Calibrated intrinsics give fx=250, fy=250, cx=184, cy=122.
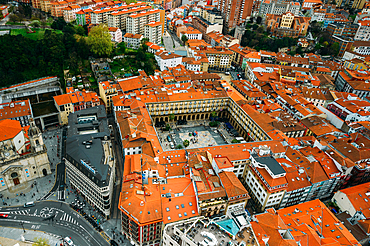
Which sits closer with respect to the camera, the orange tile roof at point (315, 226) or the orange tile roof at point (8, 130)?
the orange tile roof at point (315, 226)

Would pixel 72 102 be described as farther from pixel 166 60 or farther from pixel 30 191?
pixel 166 60

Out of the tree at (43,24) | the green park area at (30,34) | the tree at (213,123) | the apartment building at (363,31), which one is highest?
the apartment building at (363,31)

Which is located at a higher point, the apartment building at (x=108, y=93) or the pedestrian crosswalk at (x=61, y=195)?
the apartment building at (x=108, y=93)

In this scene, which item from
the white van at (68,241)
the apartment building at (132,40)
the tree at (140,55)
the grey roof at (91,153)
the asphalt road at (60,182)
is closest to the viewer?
the white van at (68,241)

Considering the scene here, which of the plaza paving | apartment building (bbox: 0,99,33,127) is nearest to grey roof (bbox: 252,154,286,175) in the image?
the plaza paving

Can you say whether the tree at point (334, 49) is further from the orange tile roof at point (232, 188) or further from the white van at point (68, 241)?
the white van at point (68, 241)

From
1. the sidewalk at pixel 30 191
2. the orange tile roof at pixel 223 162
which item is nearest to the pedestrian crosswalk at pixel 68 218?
the sidewalk at pixel 30 191

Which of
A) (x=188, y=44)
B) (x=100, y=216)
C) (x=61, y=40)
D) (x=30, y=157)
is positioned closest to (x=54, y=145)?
(x=30, y=157)
